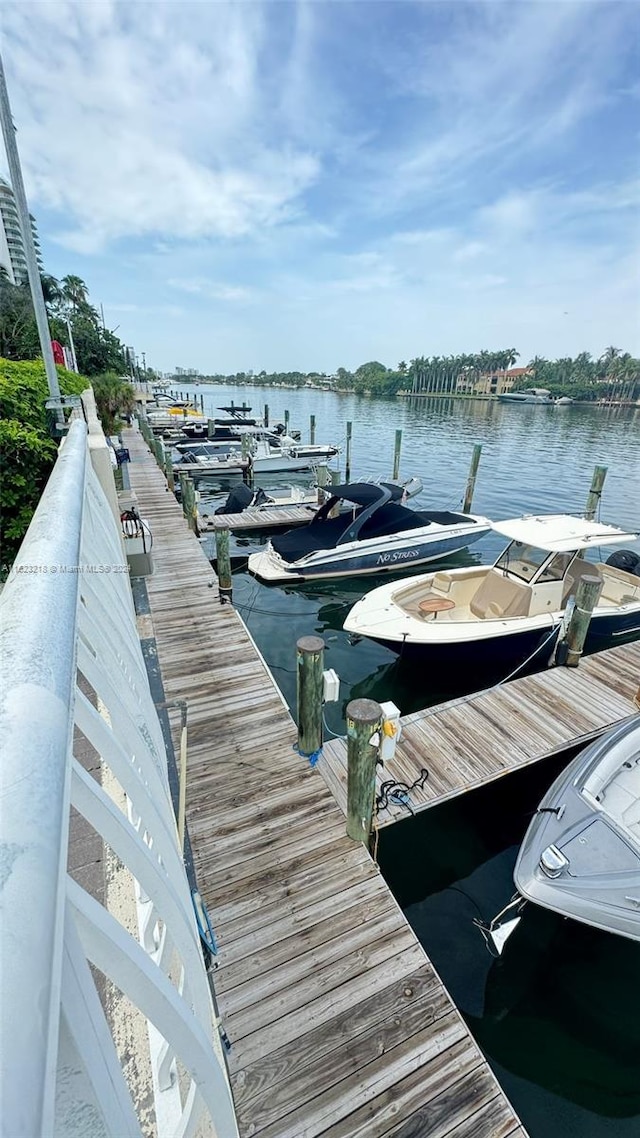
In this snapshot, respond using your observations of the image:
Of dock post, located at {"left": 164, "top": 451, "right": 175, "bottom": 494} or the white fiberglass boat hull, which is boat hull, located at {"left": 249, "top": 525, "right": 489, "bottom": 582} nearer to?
the white fiberglass boat hull

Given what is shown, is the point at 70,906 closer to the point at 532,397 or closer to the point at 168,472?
the point at 168,472

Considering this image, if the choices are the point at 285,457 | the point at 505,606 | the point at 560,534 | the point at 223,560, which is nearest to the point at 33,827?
the point at 505,606

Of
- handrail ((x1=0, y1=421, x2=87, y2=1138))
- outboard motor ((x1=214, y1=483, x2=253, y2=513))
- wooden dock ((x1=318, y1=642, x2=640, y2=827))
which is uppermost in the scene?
handrail ((x1=0, y1=421, x2=87, y2=1138))

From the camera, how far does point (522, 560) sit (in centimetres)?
831

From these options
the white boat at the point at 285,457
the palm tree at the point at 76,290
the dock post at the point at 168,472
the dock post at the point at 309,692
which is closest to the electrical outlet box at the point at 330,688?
the dock post at the point at 309,692

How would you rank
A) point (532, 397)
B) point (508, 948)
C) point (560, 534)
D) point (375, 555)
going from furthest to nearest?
point (532, 397), point (375, 555), point (560, 534), point (508, 948)

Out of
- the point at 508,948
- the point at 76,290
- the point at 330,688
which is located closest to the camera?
the point at 508,948

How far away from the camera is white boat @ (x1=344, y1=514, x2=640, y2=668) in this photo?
7.46m

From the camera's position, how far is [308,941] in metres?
3.70

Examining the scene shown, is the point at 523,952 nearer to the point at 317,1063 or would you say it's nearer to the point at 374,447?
the point at 317,1063

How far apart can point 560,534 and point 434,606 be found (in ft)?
7.74

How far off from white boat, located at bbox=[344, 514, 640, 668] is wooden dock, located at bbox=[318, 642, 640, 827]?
757mm

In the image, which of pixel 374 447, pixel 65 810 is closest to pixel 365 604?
pixel 65 810

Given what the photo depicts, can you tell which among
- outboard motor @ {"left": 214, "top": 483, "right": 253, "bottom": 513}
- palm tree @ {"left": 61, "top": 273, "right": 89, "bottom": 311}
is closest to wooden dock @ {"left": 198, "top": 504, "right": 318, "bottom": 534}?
outboard motor @ {"left": 214, "top": 483, "right": 253, "bottom": 513}
